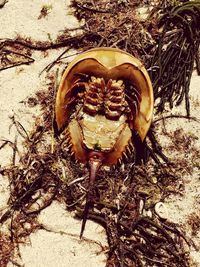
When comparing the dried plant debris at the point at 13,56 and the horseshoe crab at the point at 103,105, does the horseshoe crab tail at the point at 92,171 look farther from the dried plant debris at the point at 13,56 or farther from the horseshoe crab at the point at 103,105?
the dried plant debris at the point at 13,56

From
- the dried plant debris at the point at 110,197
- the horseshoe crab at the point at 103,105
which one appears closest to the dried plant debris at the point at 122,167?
the dried plant debris at the point at 110,197

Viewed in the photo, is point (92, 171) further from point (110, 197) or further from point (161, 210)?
point (161, 210)

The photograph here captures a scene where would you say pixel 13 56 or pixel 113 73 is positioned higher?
pixel 113 73

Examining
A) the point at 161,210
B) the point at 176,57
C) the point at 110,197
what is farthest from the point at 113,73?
the point at 161,210

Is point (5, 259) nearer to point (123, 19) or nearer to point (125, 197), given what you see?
point (125, 197)

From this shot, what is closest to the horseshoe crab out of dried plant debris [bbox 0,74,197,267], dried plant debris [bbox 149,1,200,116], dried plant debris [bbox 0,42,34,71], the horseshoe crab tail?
the horseshoe crab tail

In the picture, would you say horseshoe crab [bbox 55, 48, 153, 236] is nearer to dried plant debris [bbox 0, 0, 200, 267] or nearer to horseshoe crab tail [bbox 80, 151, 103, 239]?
horseshoe crab tail [bbox 80, 151, 103, 239]
